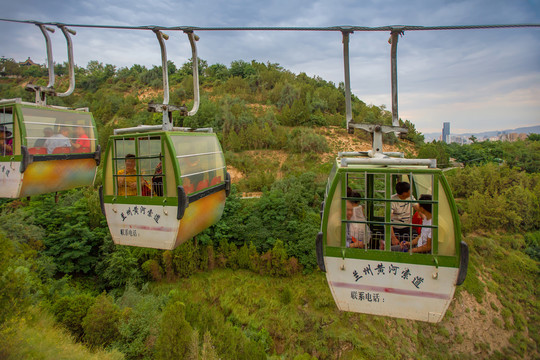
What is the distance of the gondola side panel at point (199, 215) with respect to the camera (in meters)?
5.19

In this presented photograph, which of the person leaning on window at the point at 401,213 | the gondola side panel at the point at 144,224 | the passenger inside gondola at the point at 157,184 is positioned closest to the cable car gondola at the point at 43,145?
the gondola side panel at the point at 144,224

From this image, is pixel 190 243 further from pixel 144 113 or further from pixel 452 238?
pixel 144 113

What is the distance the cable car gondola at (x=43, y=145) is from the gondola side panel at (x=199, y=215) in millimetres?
3306

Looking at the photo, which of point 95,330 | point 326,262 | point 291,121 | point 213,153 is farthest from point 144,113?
point 326,262

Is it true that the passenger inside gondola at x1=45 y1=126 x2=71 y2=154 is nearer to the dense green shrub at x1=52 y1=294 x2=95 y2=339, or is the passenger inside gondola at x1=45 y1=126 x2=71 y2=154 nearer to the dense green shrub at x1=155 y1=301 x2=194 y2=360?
the dense green shrub at x1=155 y1=301 x2=194 y2=360

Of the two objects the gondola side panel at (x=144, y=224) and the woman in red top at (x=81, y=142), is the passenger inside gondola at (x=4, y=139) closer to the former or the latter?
the woman in red top at (x=81, y=142)

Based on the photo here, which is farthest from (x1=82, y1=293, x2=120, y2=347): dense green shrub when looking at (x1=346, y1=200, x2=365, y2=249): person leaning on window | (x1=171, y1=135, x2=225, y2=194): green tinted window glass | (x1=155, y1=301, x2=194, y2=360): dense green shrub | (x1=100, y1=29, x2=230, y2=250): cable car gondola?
(x1=346, y1=200, x2=365, y2=249): person leaning on window

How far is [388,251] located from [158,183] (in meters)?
3.77

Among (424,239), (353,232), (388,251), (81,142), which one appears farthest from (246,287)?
(424,239)

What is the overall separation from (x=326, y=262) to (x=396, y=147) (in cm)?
3036

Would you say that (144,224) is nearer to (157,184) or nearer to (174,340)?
(157,184)

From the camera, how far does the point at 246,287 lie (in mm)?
18438

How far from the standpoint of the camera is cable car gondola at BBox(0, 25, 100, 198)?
6047 millimetres

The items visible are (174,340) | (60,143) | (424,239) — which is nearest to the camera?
(424,239)
